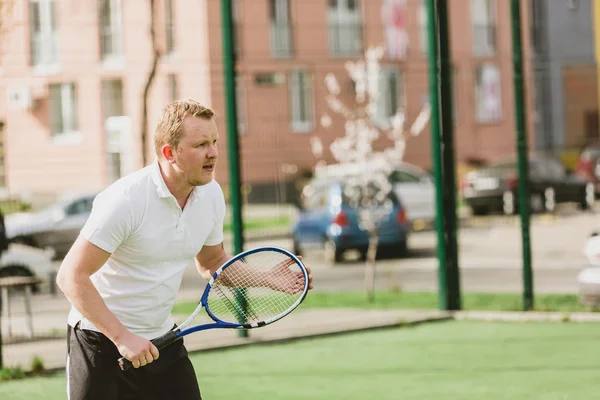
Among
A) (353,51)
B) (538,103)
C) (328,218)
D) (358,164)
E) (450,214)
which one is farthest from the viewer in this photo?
(353,51)

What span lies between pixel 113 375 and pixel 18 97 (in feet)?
23.4

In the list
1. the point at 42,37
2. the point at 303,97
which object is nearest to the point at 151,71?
the point at 42,37

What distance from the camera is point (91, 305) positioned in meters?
4.34

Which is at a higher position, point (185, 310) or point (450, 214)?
point (450, 214)

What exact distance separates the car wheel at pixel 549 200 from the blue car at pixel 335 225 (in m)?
4.34

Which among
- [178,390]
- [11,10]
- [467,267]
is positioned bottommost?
[467,267]

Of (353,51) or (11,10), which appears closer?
(11,10)

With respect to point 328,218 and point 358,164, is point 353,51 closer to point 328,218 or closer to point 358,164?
point 328,218

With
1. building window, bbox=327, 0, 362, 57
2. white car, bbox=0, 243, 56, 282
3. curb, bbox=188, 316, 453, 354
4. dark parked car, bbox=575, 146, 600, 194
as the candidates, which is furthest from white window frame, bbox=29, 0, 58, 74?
building window, bbox=327, 0, 362, 57

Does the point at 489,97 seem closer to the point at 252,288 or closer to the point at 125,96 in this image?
the point at 125,96

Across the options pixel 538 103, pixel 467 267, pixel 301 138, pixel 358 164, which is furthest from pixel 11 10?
pixel 538 103

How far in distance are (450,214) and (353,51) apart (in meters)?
24.3

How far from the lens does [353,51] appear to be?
1393 inches

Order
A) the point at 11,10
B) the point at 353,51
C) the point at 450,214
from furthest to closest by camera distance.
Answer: the point at 353,51 → the point at 450,214 → the point at 11,10
